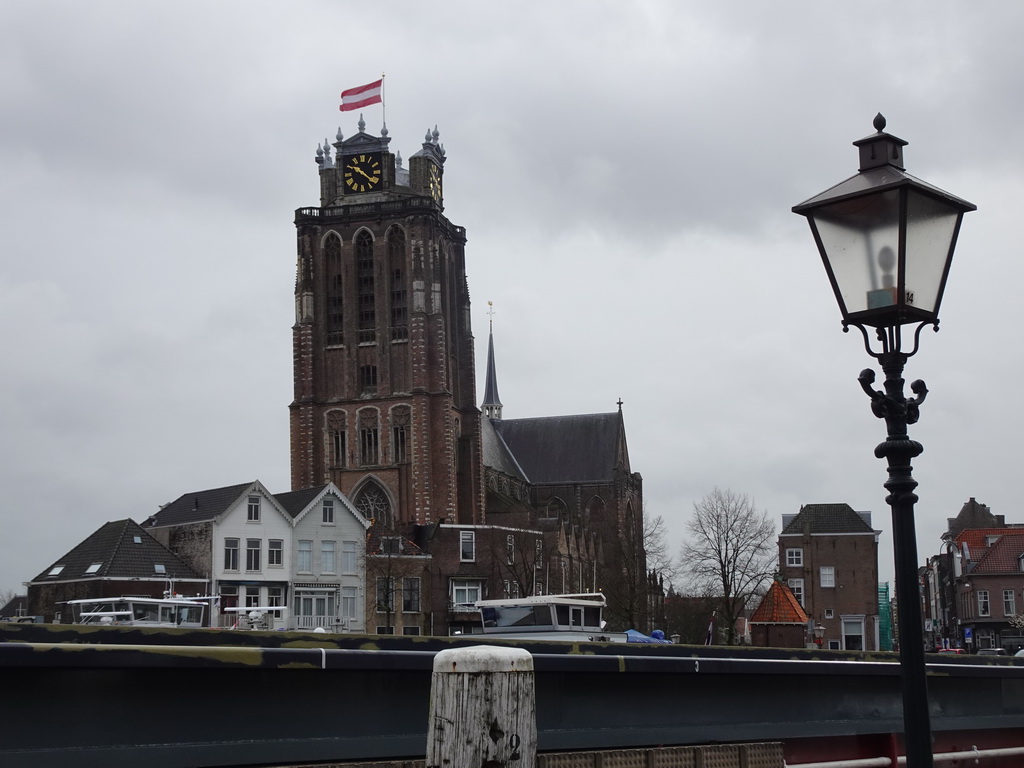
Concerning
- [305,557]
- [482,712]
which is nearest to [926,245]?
[482,712]

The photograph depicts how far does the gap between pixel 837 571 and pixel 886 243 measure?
76.5 m

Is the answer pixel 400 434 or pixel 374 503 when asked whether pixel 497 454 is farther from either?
pixel 374 503

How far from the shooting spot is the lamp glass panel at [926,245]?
21.9 ft

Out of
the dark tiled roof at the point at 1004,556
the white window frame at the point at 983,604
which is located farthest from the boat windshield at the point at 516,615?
the white window frame at the point at 983,604

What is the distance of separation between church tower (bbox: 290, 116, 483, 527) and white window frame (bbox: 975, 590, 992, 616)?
34.8 m

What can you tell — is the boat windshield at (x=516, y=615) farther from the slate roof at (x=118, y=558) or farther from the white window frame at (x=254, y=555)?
the white window frame at (x=254, y=555)

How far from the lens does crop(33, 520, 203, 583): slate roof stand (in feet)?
184

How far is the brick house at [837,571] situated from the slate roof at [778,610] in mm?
25229

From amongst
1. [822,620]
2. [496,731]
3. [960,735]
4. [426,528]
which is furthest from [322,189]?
[496,731]

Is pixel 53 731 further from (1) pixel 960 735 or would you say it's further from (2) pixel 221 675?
(1) pixel 960 735

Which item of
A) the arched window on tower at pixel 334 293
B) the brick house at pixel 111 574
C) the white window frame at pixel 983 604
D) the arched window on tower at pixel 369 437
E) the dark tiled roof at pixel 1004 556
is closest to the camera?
the brick house at pixel 111 574

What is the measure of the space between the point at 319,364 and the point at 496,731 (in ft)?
296

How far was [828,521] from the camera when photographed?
81.4m

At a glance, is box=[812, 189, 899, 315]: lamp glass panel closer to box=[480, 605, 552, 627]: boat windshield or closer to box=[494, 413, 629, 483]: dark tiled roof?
box=[480, 605, 552, 627]: boat windshield
